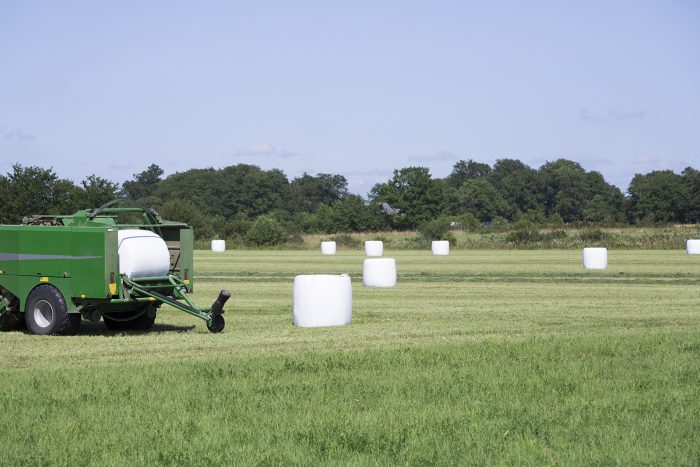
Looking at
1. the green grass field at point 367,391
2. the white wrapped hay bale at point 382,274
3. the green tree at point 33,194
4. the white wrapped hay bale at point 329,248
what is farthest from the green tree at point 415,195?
the green grass field at point 367,391

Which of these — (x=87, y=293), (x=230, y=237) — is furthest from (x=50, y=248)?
(x=230, y=237)

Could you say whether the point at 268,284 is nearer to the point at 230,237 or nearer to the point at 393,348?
the point at 393,348

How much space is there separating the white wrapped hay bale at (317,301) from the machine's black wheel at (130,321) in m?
2.99

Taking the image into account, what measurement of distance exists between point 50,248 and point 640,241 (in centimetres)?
6722

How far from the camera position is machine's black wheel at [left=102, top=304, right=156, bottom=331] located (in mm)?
22859

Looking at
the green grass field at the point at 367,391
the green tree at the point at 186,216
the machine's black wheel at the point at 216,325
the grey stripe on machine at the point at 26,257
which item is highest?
the green tree at the point at 186,216

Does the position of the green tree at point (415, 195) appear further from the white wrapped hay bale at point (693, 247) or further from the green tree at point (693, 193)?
the white wrapped hay bale at point (693, 247)

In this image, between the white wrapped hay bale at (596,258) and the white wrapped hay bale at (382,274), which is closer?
the white wrapped hay bale at (382,274)

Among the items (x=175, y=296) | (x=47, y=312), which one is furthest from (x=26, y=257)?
(x=175, y=296)

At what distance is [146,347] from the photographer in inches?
746

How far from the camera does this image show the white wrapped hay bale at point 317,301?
22.7 m

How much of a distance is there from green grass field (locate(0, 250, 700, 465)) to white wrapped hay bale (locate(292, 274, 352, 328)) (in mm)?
630

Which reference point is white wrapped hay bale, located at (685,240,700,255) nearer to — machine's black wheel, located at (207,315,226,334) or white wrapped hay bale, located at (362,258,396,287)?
white wrapped hay bale, located at (362,258,396,287)

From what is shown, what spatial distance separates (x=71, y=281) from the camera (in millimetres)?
20750
